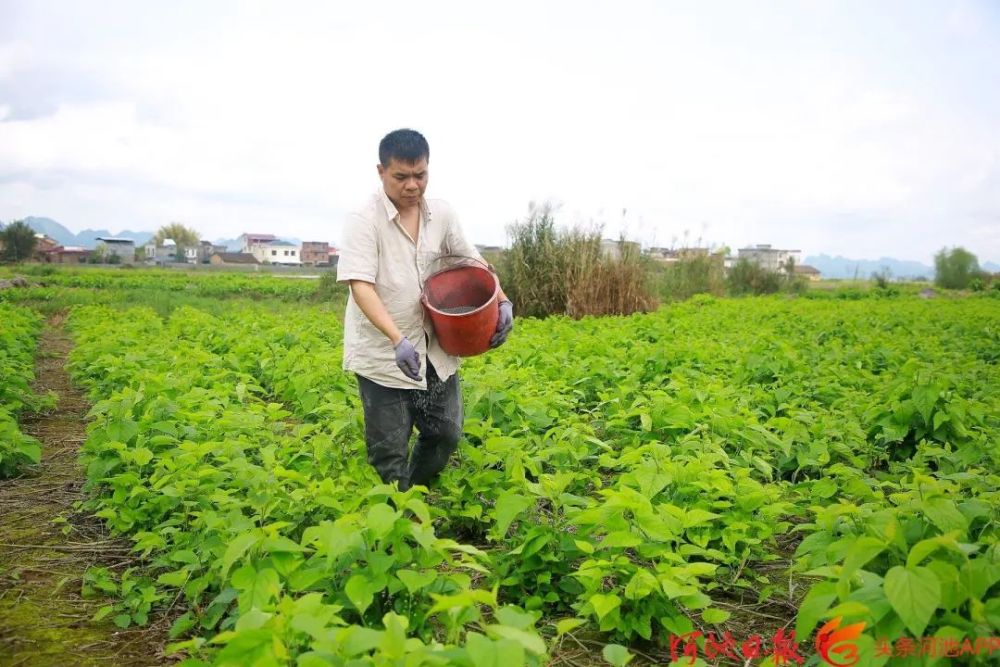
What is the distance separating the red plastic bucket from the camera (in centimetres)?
324

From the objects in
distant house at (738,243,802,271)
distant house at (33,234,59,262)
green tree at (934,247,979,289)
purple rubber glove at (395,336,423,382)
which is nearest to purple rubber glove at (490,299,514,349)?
purple rubber glove at (395,336,423,382)

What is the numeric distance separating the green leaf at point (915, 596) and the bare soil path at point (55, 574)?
7.53ft

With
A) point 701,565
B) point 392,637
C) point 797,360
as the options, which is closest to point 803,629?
point 701,565

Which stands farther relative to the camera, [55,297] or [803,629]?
[55,297]

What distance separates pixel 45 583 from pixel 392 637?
2235 mm

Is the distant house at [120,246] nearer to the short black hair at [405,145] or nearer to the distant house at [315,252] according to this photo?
the distant house at [315,252]

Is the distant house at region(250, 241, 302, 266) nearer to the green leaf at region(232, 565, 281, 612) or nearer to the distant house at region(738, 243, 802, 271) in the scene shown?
the distant house at region(738, 243, 802, 271)

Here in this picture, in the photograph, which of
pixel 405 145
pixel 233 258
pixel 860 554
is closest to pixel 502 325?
pixel 405 145

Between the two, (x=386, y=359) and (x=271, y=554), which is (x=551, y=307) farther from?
(x=271, y=554)

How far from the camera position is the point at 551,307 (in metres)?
13.7

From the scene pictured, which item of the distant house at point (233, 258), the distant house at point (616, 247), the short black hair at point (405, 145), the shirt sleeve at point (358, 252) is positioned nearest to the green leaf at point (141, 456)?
the shirt sleeve at point (358, 252)

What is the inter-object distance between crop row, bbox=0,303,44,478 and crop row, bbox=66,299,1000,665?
55 centimetres

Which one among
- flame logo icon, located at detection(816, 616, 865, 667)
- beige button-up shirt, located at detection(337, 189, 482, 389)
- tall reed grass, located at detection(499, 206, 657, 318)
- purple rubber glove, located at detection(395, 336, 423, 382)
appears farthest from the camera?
tall reed grass, located at detection(499, 206, 657, 318)

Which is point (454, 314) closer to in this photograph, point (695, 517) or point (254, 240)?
point (695, 517)
